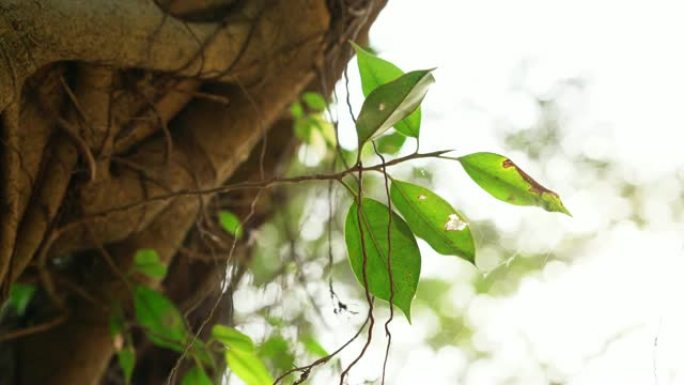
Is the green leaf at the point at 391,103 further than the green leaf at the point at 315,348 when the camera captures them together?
No

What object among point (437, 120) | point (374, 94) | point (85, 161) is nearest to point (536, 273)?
point (437, 120)

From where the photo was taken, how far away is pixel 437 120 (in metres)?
1.17

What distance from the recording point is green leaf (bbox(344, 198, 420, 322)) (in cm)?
64

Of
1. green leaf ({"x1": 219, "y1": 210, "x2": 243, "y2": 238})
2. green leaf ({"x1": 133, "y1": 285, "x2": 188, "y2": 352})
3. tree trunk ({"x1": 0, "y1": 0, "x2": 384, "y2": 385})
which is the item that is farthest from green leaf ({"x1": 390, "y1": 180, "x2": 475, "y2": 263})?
green leaf ({"x1": 219, "y1": 210, "x2": 243, "y2": 238})

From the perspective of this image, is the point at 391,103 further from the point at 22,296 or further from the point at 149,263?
the point at 22,296

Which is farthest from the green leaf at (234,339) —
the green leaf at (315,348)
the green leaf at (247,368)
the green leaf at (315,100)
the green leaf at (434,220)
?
the green leaf at (315,100)

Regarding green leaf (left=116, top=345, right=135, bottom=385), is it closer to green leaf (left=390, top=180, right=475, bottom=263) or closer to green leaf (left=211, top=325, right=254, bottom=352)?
green leaf (left=211, top=325, right=254, bottom=352)

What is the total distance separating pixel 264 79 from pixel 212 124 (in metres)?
0.09

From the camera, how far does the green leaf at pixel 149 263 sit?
3.01 ft

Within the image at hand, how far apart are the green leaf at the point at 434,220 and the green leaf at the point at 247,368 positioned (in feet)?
0.87

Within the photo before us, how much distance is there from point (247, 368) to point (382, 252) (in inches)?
9.9

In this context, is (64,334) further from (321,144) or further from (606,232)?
(606,232)

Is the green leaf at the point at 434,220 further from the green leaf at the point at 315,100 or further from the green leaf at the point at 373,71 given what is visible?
the green leaf at the point at 315,100

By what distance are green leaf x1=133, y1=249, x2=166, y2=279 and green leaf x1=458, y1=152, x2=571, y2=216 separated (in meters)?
0.45
